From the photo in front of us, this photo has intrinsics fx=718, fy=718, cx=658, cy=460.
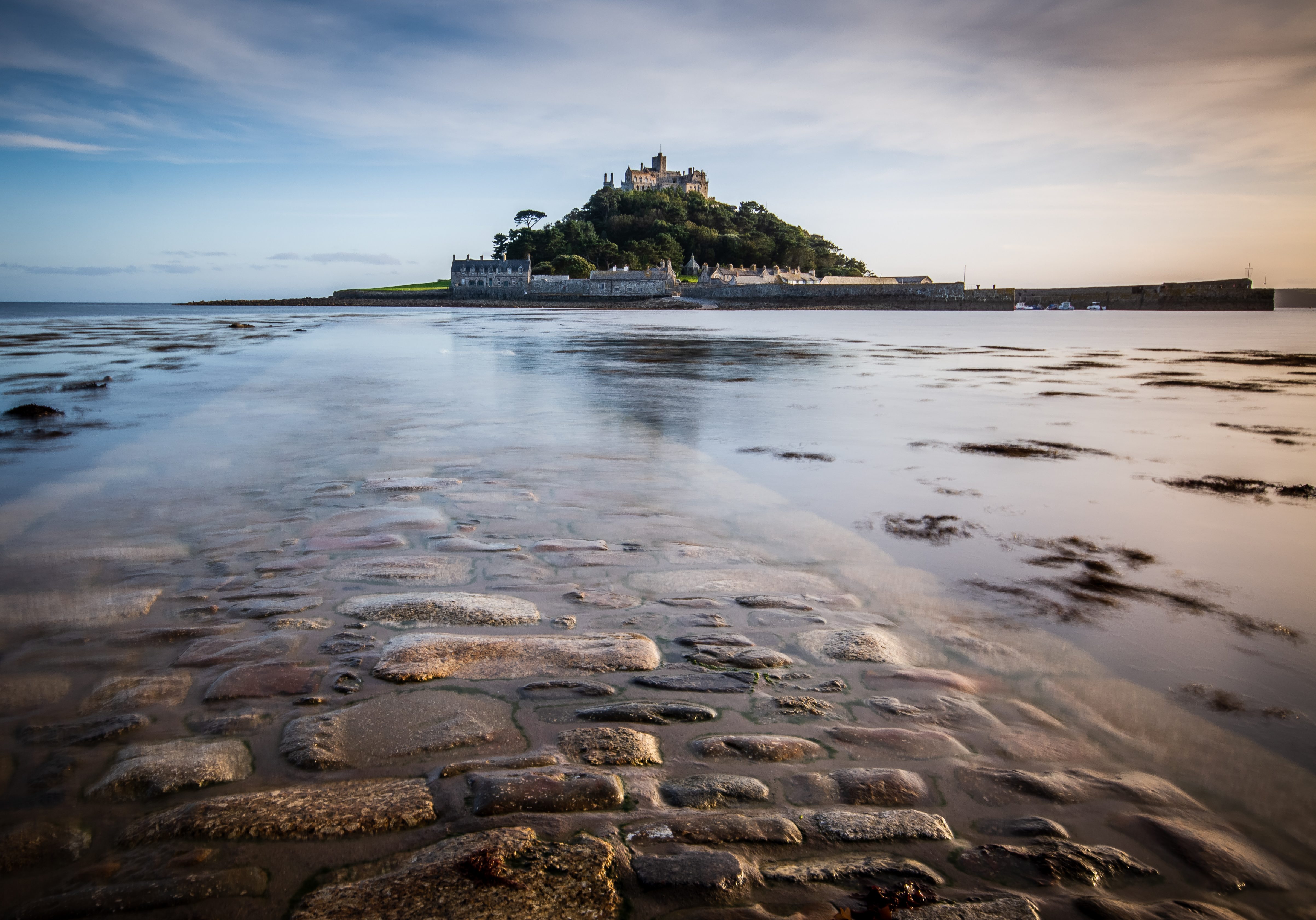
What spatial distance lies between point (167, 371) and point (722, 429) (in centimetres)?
1431

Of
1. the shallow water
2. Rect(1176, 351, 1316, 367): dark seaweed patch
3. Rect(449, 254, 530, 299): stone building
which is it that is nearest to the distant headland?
Rect(449, 254, 530, 299): stone building

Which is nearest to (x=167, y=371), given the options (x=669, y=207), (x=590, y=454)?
(x=590, y=454)

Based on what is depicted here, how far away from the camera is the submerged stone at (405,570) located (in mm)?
3832

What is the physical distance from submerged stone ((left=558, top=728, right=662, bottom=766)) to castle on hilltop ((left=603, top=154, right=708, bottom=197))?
153690 millimetres

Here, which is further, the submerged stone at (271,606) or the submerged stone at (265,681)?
the submerged stone at (271,606)

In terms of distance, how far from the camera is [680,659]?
9.87 ft

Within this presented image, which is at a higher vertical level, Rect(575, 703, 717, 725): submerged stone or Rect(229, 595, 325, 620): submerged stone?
Rect(229, 595, 325, 620): submerged stone

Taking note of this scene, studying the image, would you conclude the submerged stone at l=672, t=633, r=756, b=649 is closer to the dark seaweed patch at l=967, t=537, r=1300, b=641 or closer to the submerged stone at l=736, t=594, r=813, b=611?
the submerged stone at l=736, t=594, r=813, b=611

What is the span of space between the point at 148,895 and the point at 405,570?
229 centimetres

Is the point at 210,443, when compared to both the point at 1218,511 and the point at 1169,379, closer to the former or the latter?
the point at 1218,511

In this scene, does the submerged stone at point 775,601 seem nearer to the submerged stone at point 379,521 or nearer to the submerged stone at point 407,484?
the submerged stone at point 379,521

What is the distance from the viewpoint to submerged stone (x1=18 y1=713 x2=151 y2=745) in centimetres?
233

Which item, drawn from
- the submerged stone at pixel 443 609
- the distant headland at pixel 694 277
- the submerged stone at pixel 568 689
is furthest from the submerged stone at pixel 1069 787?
the distant headland at pixel 694 277

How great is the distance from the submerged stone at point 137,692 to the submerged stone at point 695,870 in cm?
186
